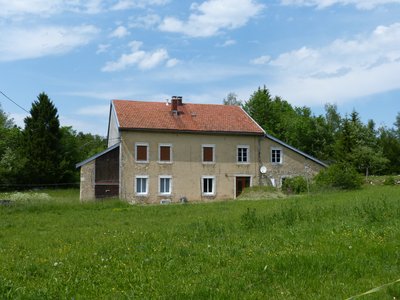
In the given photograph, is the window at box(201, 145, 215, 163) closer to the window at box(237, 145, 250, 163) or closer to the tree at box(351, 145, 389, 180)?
the window at box(237, 145, 250, 163)

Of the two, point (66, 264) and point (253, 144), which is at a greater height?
point (253, 144)

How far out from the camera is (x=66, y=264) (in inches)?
307

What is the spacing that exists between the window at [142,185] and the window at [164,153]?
6.58 feet

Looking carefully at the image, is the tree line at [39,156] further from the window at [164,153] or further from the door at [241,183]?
the door at [241,183]

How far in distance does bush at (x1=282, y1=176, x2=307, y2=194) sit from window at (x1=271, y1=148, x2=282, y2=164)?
2133 millimetres

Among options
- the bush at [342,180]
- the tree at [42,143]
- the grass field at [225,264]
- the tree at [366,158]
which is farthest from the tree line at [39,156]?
the grass field at [225,264]

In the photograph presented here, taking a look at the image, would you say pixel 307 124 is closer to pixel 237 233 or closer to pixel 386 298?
pixel 237 233

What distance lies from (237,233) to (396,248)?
3565mm

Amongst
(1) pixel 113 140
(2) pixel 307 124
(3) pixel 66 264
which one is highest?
(2) pixel 307 124

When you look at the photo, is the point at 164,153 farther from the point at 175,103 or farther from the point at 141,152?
the point at 175,103

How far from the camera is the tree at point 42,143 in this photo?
49469mm

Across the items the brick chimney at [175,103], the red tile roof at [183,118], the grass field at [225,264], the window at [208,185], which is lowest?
the grass field at [225,264]

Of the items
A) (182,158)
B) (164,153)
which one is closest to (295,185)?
(182,158)

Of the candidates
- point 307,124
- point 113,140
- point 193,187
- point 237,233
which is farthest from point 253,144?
point 237,233
